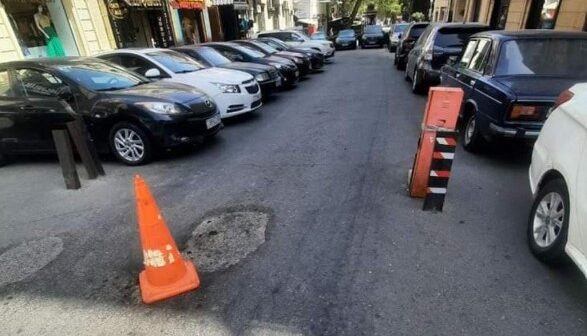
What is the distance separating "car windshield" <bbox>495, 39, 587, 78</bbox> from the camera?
4.82 metres

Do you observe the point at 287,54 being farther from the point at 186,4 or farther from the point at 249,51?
the point at 186,4

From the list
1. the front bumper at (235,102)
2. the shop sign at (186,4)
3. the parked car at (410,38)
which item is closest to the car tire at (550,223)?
the front bumper at (235,102)

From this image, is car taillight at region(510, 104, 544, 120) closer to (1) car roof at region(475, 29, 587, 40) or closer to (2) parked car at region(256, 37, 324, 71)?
(1) car roof at region(475, 29, 587, 40)

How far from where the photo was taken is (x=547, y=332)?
237cm

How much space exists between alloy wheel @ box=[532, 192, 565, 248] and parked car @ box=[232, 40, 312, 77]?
404 inches

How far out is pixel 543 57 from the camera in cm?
493

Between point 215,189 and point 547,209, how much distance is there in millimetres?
3447

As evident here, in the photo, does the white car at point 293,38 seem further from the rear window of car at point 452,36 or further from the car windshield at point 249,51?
the rear window of car at point 452,36

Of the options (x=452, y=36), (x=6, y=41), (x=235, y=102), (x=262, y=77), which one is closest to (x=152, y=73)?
(x=235, y=102)

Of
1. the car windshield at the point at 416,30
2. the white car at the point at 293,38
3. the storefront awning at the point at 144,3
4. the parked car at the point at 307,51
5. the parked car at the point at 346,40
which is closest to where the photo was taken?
the car windshield at the point at 416,30

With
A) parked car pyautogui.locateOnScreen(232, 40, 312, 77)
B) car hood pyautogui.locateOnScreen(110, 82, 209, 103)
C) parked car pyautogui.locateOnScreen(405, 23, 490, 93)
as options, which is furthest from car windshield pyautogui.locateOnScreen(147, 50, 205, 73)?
parked car pyautogui.locateOnScreen(405, 23, 490, 93)

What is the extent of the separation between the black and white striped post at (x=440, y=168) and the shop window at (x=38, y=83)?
17.0ft

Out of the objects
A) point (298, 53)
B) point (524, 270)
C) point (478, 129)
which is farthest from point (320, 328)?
point (298, 53)

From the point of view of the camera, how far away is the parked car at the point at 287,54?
485 inches
